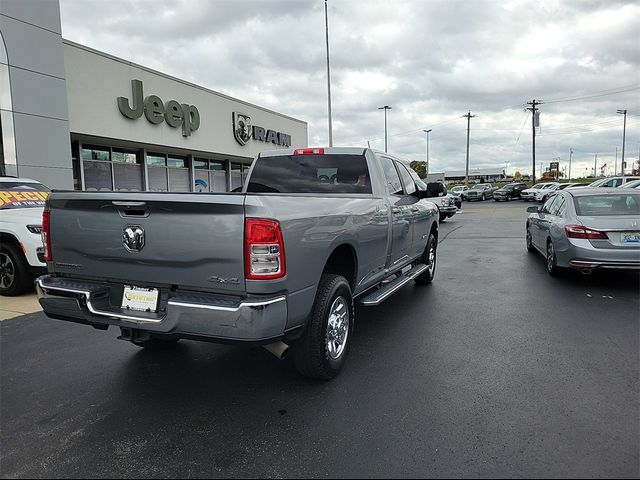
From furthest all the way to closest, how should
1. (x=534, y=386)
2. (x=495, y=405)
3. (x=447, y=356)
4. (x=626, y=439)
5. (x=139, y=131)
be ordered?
1. (x=139, y=131)
2. (x=447, y=356)
3. (x=534, y=386)
4. (x=495, y=405)
5. (x=626, y=439)

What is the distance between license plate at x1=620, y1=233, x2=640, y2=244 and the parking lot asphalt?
54.3 inches

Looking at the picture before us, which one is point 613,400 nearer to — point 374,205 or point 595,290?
point 374,205

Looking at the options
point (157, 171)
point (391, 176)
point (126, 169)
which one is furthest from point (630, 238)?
point (157, 171)

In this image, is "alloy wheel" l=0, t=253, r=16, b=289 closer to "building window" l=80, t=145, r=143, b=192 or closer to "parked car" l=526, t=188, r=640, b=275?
"parked car" l=526, t=188, r=640, b=275

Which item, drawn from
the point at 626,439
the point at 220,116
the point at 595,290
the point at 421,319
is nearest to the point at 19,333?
the point at 421,319

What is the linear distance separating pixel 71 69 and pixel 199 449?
47.0 feet

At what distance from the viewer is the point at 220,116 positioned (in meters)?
21.2

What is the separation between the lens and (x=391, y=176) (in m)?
5.75

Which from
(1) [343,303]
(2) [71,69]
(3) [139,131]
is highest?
(2) [71,69]

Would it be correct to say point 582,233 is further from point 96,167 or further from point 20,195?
point 96,167

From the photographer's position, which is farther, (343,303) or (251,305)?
(343,303)

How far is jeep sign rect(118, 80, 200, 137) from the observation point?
16.0 metres

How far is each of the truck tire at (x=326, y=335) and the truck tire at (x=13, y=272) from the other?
17.0 feet

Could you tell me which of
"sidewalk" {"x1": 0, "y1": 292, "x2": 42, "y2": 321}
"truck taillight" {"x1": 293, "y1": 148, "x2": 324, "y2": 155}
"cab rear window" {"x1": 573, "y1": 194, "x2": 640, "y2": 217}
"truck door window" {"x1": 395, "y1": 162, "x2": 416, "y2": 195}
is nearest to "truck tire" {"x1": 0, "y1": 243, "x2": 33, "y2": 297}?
"sidewalk" {"x1": 0, "y1": 292, "x2": 42, "y2": 321}
